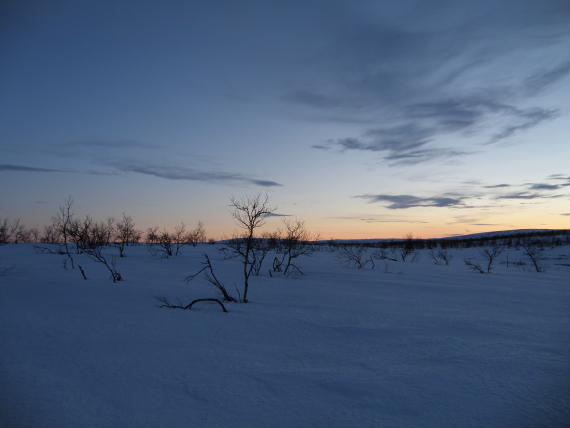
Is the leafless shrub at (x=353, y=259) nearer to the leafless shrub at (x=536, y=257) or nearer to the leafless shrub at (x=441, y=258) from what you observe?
the leafless shrub at (x=441, y=258)

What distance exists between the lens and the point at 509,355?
462cm

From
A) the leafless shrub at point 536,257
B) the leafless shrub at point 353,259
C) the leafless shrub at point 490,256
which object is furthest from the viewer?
the leafless shrub at point 353,259

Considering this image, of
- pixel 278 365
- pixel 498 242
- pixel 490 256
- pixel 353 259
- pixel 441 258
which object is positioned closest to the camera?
pixel 278 365

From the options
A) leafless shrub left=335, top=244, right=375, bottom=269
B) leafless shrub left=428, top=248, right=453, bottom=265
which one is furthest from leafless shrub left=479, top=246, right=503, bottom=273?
leafless shrub left=335, top=244, right=375, bottom=269

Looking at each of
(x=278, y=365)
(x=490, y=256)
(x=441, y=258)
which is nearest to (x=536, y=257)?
(x=441, y=258)

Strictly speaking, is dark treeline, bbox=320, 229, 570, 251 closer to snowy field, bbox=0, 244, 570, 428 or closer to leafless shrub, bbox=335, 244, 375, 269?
leafless shrub, bbox=335, 244, 375, 269

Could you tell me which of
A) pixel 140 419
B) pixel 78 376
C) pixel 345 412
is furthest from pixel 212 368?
pixel 345 412

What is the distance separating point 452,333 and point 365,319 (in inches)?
68.5

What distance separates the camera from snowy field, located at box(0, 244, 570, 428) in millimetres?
3123

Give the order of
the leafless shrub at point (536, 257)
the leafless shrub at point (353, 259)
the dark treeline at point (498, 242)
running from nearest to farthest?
the leafless shrub at point (536, 257)
the leafless shrub at point (353, 259)
the dark treeline at point (498, 242)

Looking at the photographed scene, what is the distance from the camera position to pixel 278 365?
170 inches

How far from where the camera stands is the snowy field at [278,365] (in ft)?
10.2

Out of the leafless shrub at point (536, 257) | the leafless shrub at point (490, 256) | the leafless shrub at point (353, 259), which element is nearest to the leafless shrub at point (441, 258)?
the leafless shrub at point (490, 256)

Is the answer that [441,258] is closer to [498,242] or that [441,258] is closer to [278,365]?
[498,242]
